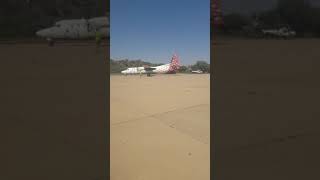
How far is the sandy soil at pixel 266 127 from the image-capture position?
4.56 feet

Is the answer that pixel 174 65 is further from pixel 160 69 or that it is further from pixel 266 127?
pixel 266 127

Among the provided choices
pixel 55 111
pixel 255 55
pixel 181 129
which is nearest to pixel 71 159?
pixel 181 129

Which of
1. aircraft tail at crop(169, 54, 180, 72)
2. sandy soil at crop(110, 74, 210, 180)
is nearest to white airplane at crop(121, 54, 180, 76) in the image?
aircraft tail at crop(169, 54, 180, 72)

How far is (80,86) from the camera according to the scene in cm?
363

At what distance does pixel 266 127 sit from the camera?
2061 millimetres

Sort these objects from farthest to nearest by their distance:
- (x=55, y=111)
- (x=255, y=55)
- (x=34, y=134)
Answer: (x=255, y=55)
(x=55, y=111)
(x=34, y=134)

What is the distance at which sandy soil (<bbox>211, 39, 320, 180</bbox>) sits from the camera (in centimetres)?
139

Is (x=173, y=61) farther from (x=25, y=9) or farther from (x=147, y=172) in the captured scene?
(x=147, y=172)

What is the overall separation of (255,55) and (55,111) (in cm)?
546

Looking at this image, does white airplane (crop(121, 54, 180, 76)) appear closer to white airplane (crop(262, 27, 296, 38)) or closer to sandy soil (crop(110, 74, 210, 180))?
white airplane (crop(262, 27, 296, 38))

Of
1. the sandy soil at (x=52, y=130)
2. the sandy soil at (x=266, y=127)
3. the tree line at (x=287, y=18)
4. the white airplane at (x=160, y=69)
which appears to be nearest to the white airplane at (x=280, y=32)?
the tree line at (x=287, y=18)

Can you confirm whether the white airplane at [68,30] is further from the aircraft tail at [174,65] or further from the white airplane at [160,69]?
the aircraft tail at [174,65]

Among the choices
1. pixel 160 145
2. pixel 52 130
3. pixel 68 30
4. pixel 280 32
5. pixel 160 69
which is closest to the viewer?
pixel 160 145

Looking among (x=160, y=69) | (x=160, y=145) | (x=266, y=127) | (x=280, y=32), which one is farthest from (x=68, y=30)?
(x=160, y=145)
